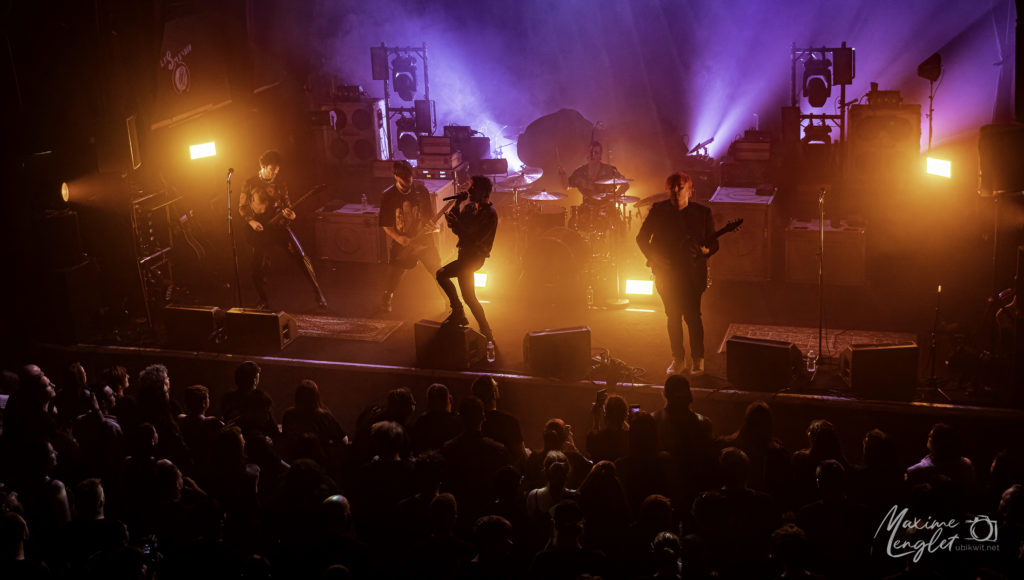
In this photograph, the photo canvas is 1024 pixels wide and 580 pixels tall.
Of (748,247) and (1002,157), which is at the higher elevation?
(1002,157)

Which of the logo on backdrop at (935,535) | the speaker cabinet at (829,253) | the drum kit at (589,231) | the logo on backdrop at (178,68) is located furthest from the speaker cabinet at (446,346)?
the logo on backdrop at (178,68)

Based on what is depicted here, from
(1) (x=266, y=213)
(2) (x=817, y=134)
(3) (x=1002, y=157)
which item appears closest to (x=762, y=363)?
(3) (x=1002, y=157)

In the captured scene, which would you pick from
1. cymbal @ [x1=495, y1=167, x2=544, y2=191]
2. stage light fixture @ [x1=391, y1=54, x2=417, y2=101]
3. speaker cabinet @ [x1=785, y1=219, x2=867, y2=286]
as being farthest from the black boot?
stage light fixture @ [x1=391, y1=54, x2=417, y2=101]

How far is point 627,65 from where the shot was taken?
51.1 ft

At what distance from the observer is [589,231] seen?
1148 cm

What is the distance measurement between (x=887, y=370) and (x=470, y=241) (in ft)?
12.7

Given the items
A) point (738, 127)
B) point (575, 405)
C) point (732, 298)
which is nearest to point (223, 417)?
point (575, 405)

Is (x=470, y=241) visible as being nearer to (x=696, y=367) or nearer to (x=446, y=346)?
(x=446, y=346)

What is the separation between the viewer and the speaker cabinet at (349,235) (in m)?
12.9

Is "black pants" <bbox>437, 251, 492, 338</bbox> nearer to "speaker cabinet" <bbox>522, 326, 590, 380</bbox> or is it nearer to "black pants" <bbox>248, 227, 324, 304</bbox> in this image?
"speaker cabinet" <bbox>522, 326, 590, 380</bbox>

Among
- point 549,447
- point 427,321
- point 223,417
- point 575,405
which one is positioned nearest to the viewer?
point 549,447

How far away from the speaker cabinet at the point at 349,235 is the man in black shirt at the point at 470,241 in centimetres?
361

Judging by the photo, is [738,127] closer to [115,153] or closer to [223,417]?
[115,153]

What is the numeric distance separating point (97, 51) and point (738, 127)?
9001mm
